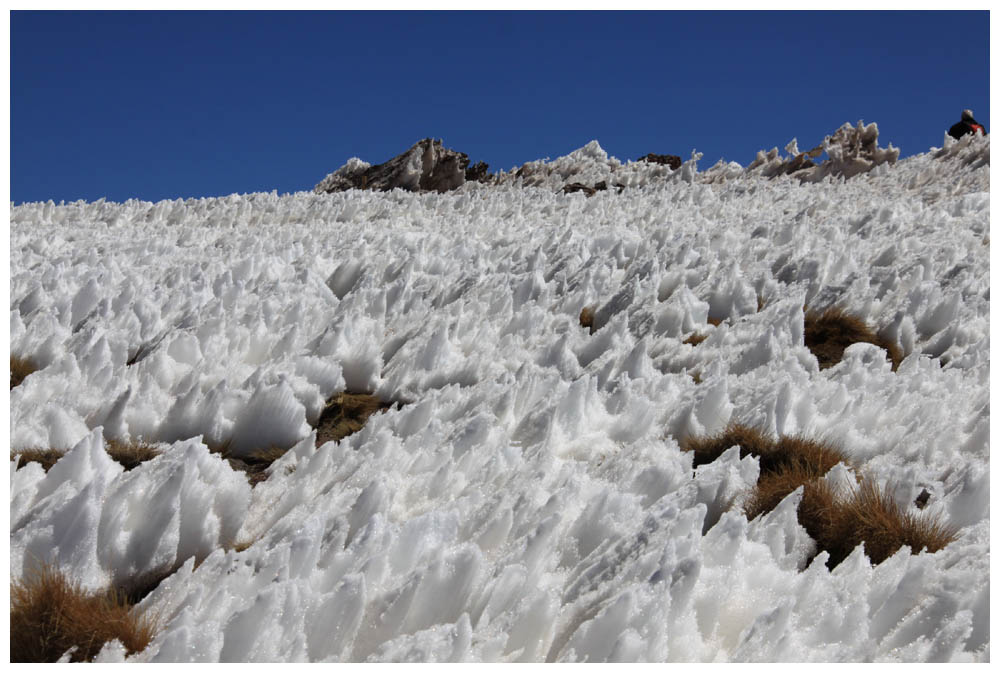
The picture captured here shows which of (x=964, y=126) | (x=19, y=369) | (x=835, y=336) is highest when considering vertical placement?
(x=964, y=126)

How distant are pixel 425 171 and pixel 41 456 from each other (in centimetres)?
2829

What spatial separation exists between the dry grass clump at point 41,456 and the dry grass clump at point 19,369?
1189 mm

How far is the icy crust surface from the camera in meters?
3.32

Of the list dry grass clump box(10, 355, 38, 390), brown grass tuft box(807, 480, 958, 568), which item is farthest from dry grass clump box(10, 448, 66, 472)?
brown grass tuft box(807, 480, 958, 568)

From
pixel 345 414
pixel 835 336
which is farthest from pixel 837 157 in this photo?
pixel 345 414

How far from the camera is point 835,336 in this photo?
23.8 ft

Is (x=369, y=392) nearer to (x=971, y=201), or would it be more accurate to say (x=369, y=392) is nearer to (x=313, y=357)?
(x=313, y=357)

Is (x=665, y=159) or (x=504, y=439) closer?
(x=504, y=439)

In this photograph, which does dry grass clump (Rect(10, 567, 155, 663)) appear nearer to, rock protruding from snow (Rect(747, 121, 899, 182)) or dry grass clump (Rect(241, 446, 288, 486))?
dry grass clump (Rect(241, 446, 288, 486))

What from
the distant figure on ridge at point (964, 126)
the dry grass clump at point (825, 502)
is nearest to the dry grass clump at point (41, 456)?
the dry grass clump at point (825, 502)

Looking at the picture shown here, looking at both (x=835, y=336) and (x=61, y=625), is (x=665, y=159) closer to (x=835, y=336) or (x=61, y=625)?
(x=835, y=336)

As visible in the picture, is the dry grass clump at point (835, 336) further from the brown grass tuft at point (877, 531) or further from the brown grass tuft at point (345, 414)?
the brown grass tuft at point (345, 414)

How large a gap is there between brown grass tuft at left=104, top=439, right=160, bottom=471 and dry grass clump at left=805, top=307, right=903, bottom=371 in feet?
16.4

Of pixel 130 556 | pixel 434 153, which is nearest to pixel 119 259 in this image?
pixel 130 556
